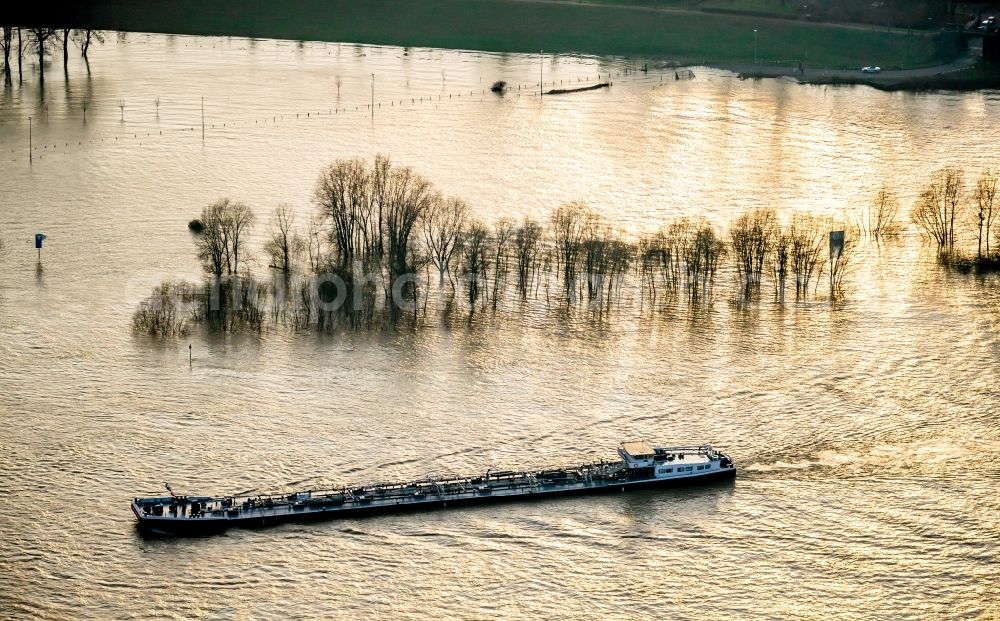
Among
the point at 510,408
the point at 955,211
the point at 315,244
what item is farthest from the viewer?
the point at 955,211

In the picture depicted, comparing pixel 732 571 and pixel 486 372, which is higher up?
pixel 486 372

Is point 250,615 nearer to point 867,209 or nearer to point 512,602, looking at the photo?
point 512,602

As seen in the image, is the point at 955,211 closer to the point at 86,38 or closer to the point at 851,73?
the point at 851,73

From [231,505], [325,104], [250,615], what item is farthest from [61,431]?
[325,104]

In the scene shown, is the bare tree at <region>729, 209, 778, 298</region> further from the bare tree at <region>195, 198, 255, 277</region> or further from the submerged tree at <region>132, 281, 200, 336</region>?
the submerged tree at <region>132, 281, 200, 336</region>

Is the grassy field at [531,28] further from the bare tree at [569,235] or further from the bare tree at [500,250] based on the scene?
the bare tree at [500,250]

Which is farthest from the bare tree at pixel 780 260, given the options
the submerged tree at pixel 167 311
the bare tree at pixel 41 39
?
the bare tree at pixel 41 39

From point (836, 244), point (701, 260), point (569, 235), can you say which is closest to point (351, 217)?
point (569, 235)
